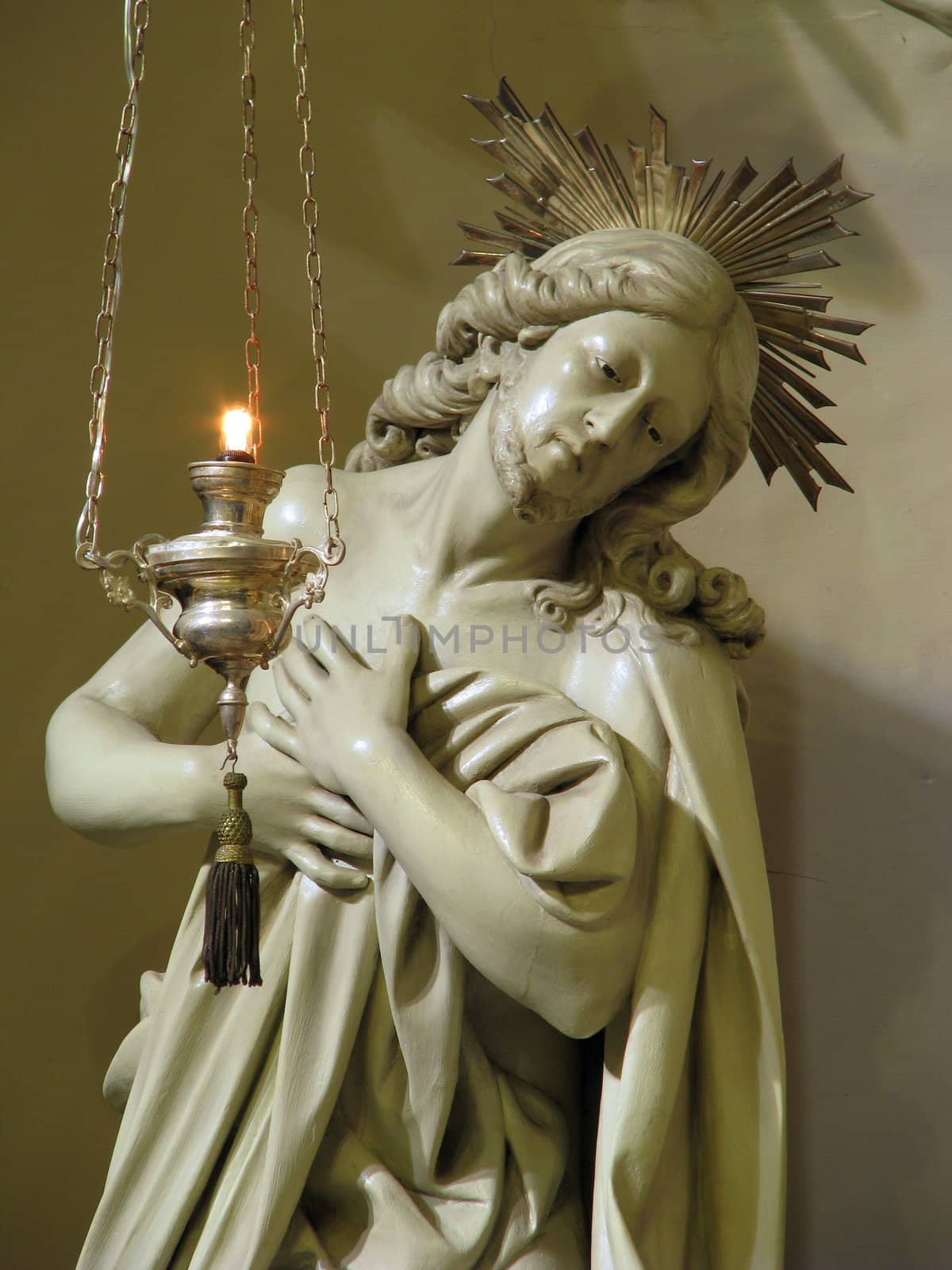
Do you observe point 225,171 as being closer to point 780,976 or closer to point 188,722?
point 188,722

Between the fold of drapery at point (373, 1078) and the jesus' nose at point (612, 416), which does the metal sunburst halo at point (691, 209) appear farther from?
the fold of drapery at point (373, 1078)

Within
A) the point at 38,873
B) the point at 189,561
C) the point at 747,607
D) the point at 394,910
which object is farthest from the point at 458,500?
the point at 38,873

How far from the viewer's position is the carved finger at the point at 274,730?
2.10 meters

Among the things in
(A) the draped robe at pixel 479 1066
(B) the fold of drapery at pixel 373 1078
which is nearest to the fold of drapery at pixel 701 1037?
(A) the draped robe at pixel 479 1066

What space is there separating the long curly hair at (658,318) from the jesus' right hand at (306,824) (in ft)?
1.23

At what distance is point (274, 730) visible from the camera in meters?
2.12

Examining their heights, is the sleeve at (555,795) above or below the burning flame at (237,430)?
below

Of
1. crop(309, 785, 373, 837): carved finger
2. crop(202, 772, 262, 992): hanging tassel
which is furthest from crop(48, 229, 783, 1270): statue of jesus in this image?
crop(202, 772, 262, 992): hanging tassel

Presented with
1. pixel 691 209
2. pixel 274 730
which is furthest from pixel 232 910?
pixel 691 209

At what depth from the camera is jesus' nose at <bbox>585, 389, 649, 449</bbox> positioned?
2080mm

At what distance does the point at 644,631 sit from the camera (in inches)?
86.5

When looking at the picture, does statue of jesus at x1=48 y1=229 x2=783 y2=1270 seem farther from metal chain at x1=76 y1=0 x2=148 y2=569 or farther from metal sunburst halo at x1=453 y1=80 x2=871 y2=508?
metal chain at x1=76 y1=0 x2=148 y2=569

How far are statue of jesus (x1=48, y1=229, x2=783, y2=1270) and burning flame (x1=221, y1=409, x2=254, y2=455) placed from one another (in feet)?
1.44

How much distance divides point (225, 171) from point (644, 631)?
3.98 feet
